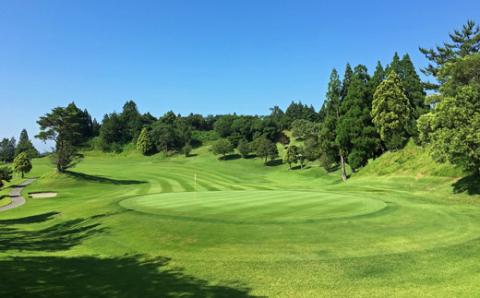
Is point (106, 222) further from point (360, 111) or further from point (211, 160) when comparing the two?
→ point (211, 160)

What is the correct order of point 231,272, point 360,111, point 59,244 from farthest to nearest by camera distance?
→ point 360,111
point 59,244
point 231,272

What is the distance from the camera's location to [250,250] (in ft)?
39.5

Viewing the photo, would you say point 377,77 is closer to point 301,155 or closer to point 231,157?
point 301,155

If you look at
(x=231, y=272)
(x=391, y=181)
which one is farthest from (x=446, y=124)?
(x=231, y=272)

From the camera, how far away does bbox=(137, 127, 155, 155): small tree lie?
115 meters

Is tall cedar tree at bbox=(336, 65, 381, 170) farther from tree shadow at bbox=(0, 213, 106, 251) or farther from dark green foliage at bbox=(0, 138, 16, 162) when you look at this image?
dark green foliage at bbox=(0, 138, 16, 162)

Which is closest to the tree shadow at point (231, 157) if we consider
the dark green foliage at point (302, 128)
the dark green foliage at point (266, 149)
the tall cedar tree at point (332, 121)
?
the dark green foliage at point (266, 149)

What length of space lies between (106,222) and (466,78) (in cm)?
3054

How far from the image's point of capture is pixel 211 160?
9738cm

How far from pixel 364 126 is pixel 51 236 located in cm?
4856

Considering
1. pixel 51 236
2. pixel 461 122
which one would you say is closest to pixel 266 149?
pixel 461 122

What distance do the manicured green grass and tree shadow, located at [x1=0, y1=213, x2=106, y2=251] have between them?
0.07 m

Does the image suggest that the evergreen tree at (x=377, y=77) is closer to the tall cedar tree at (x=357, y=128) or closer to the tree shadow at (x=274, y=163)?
the tall cedar tree at (x=357, y=128)

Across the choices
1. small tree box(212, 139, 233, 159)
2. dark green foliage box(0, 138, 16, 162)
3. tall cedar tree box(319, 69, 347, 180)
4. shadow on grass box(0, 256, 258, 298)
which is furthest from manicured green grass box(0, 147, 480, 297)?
dark green foliage box(0, 138, 16, 162)
